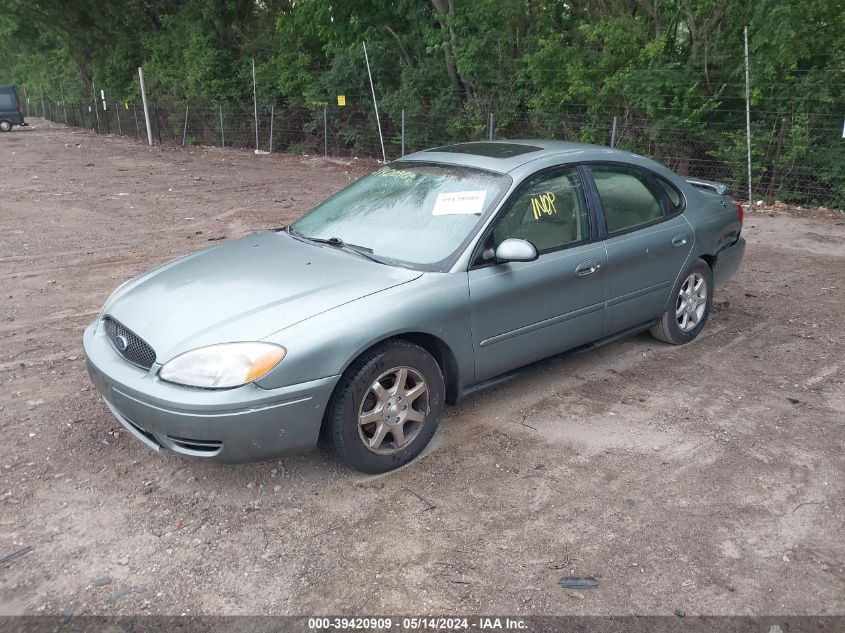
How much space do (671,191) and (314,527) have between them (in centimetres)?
345

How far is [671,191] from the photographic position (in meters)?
4.98

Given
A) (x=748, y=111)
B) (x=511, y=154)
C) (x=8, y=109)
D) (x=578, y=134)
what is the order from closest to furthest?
1. (x=511, y=154)
2. (x=748, y=111)
3. (x=578, y=134)
4. (x=8, y=109)

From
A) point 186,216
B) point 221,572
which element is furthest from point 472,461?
point 186,216

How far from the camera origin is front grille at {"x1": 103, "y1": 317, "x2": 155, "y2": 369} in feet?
10.8

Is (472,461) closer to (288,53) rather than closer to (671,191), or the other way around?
(671,191)

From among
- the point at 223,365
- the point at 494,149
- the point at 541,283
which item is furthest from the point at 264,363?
the point at 494,149

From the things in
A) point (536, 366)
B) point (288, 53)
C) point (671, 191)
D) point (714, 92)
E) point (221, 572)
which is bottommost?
point (221, 572)

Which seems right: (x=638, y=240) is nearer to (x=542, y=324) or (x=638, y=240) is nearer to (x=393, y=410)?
(x=542, y=324)

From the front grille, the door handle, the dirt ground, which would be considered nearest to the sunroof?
the door handle

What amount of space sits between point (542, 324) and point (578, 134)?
10.9 m

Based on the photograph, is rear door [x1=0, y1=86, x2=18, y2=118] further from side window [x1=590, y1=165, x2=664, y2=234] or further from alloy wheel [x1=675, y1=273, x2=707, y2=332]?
alloy wheel [x1=675, y1=273, x2=707, y2=332]

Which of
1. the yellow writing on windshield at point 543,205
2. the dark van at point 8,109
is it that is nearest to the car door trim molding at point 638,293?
the yellow writing on windshield at point 543,205

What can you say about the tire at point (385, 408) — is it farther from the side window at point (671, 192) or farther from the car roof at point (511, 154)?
the side window at point (671, 192)

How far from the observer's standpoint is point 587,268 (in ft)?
13.9
